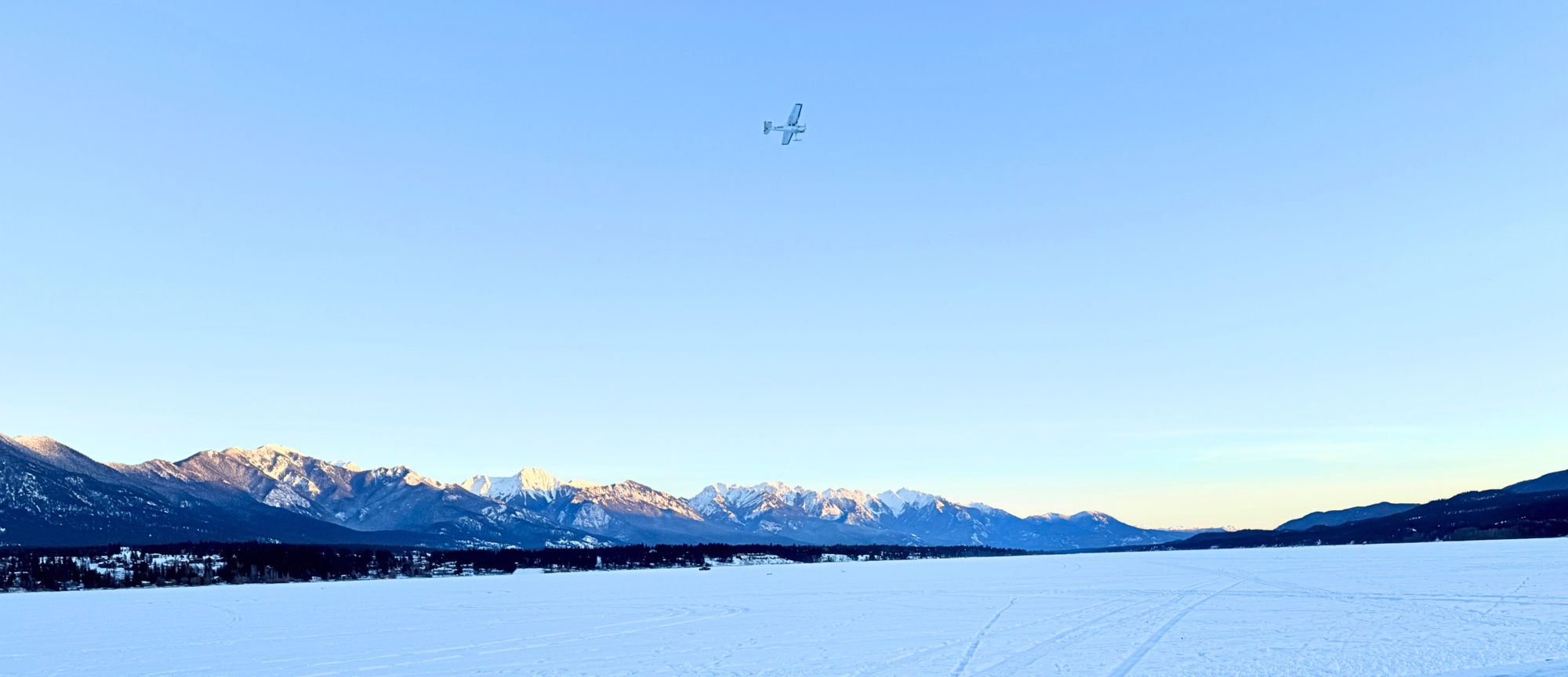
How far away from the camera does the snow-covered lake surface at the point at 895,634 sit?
28.1m

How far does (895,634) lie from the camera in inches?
1508

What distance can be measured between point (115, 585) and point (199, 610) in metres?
113

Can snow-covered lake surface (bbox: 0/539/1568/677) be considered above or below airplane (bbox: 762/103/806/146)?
below

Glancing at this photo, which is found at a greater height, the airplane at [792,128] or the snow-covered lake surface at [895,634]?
the airplane at [792,128]

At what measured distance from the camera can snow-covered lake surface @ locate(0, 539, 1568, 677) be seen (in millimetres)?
28062

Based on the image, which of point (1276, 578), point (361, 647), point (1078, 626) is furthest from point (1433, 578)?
point (361, 647)

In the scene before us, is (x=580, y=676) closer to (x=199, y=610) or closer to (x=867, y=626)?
(x=867, y=626)

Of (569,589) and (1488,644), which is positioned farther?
(569,589)

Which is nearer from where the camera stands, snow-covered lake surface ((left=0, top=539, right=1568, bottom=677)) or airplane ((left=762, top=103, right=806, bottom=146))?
snow-covered lake surface ((left=0, top=539, right=1568, bottom=677))

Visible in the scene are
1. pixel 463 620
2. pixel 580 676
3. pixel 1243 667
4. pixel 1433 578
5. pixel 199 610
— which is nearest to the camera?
pixel 1243 667

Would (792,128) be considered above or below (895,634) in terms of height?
above

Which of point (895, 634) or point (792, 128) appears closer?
point (895, 634)

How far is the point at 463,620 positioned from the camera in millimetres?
54469

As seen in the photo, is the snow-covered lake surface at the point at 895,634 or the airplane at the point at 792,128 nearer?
the snow-covered lake surface at the point at 895,634
